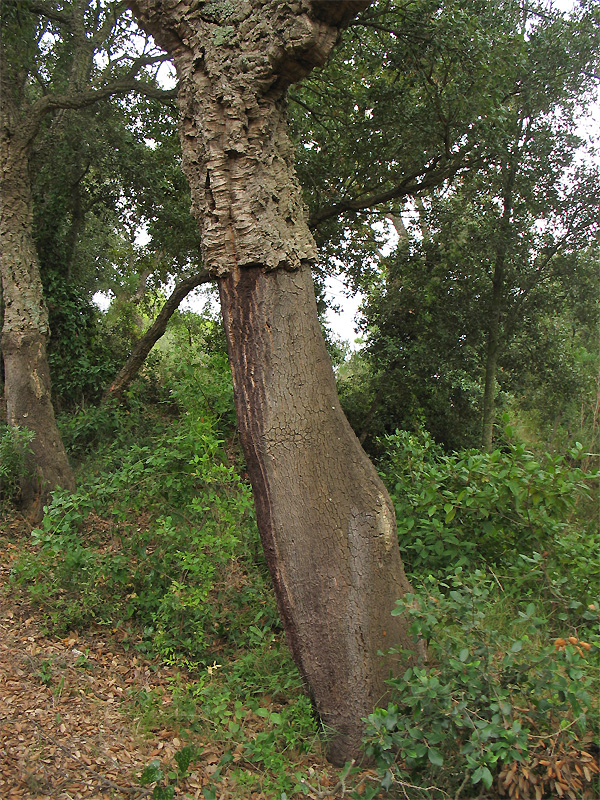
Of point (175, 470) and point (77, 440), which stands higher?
point (77, 440)

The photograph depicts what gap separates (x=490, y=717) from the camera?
285 centimetres

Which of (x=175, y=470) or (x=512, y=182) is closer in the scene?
(x=175, y=470)

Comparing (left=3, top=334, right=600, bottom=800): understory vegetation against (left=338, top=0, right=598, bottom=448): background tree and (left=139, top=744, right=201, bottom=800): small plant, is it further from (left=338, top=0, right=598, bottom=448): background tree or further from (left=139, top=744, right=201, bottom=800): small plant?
(left=338, top=0, right=598, bottom=448): background tree

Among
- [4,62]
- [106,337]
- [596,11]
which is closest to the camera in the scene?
[4,62]

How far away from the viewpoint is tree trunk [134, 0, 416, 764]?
136 inches

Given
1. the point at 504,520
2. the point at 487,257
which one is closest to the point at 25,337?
the point at 504,520

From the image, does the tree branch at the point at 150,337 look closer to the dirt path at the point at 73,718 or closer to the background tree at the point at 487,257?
the background tree at the point at 487,257

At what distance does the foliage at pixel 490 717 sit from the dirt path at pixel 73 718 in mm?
1153

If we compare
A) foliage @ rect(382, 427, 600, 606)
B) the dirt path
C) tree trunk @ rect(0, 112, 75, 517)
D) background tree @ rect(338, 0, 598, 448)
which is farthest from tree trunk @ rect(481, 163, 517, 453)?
the dirt path

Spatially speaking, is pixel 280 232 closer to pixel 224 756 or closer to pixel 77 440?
pixel 224 756

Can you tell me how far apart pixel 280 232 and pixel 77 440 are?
5.96 meters

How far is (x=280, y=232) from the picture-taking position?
3551mm

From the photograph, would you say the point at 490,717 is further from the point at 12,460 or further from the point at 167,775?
the point at 12,460

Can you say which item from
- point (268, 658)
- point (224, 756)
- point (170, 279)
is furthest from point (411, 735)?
point (170, 279)
